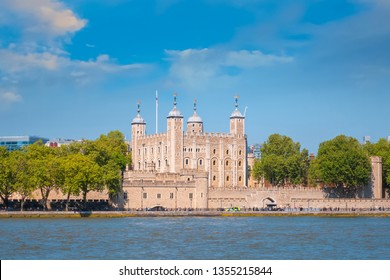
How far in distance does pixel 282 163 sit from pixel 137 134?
74.9ft

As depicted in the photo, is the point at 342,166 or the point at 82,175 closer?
the point at 82,175

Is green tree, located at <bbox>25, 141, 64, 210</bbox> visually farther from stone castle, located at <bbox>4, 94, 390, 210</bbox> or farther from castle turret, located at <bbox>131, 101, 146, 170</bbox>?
castle turret, located at <bbox>131, 101, 146, 170</bbox>

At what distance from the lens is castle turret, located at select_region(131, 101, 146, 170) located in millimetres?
123312

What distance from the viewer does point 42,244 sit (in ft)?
184

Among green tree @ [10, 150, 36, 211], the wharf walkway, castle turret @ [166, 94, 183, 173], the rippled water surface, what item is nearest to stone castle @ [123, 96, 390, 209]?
A: castle turret @ [166, 94, 183, 173]

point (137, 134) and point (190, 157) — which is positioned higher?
point (137, 134)

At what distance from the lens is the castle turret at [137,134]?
123m

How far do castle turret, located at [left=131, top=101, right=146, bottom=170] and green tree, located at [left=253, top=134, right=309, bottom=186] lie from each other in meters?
16.3

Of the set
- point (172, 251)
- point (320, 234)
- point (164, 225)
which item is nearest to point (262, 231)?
point (320, 234)

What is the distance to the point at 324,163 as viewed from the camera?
350 feet

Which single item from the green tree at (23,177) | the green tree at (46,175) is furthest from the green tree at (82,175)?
the green tree at (23,177)

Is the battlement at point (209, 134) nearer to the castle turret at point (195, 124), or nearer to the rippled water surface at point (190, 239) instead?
the castle turret at point (195, 124)

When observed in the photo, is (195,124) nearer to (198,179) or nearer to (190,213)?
(198,179)

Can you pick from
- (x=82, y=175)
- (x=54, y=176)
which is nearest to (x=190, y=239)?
(x=82, y=175)
